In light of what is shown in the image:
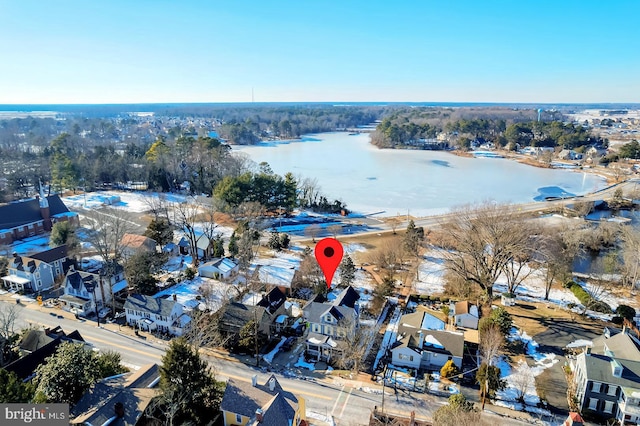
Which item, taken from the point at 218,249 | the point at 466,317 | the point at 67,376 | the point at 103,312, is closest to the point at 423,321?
the point at 466,317

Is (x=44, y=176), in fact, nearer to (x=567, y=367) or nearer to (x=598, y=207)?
(x=567, y=367)

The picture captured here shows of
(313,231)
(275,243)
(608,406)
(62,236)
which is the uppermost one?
(62,236)

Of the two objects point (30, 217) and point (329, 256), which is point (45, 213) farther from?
point (329, 256)

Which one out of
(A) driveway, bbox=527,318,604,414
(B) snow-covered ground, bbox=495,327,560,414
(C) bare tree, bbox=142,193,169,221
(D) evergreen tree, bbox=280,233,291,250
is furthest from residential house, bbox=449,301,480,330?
(C) bare tree, bbox=142,193,169,221

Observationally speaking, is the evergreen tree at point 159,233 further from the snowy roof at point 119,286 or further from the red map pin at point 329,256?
the red map pin at point 329,256

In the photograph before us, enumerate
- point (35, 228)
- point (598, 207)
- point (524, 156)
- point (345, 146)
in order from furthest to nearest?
point (345, 146) → point (524, 156) → point (598, 207) → point (35, 228)

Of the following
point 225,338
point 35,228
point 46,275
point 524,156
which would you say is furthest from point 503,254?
point 524,156

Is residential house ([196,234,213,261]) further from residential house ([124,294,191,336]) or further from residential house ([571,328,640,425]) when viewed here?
residential house ([571,328,640,425])
